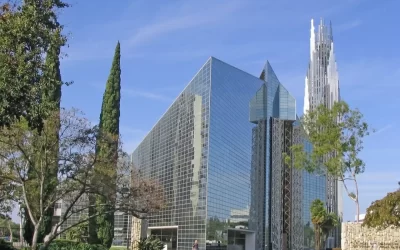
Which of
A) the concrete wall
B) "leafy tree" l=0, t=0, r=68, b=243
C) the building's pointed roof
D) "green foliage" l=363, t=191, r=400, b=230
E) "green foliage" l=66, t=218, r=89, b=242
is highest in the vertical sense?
the building's pointed roof

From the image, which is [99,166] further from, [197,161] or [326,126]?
[197,161]

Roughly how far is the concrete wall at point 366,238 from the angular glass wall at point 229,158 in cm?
2190

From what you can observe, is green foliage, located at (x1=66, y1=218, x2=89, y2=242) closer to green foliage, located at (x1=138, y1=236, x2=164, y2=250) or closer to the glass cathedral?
the glass cathedral

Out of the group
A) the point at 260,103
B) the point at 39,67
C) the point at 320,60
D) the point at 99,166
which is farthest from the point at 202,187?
the point at 320,60

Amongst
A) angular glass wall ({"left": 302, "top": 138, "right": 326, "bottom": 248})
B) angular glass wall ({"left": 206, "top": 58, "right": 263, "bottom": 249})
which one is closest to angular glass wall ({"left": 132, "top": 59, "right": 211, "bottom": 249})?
angular glass wall ({"left": 206, "top": 58, "right": 263, "bottom": 249})

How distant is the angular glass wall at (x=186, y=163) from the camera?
170ft

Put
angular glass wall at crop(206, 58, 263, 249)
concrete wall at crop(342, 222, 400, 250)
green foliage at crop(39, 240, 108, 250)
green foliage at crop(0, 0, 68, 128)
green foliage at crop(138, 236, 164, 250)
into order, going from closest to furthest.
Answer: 1. green foliage at crop(0, 0, 68, 128)
2. concrete wall at crop(342, 222, 400, 250)
3. green foliage at crop(39, 240, 108, 250)
4. green foliage at crop(138, 236, 164, 250)
5. angular glass wall at crop(206, 58, 263, 249)

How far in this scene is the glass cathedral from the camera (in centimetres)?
5256

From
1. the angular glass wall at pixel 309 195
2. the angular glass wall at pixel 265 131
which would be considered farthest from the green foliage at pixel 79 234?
the angular glass wall at pixel 309 195

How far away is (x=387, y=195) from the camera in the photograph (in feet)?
78.9

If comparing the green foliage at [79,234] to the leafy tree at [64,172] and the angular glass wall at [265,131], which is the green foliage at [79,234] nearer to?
the leafy tree at [64,172]

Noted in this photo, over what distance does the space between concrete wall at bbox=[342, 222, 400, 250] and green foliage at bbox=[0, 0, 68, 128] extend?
851 inches

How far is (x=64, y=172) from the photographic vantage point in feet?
84.5

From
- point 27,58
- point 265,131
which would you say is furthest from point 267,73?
point 27,58
